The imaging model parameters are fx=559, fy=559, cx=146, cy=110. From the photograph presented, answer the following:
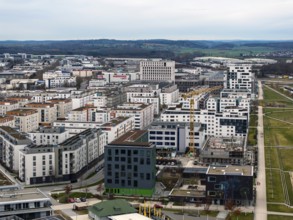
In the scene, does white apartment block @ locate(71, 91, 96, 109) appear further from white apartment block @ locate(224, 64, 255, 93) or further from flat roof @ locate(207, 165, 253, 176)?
flat roof @ locate(207, 165, 253, 176)

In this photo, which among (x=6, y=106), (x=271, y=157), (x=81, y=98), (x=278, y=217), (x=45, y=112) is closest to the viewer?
(x=278, y=217)

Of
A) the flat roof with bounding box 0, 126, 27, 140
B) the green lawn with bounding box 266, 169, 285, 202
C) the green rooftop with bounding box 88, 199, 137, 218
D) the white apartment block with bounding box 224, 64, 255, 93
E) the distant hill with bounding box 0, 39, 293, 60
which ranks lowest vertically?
the green lawn with bounding box 266, 169, 285, 202

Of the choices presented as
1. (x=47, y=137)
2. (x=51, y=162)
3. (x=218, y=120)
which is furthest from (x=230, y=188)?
(x=218, y=120)

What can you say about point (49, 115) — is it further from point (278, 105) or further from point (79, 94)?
point (278, 105)

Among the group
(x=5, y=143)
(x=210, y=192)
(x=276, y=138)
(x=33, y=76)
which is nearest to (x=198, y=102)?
(x=276, y=138)

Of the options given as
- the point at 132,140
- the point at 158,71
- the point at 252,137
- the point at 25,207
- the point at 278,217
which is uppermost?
the point at 158,71

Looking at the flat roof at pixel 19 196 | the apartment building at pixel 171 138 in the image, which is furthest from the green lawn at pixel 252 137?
the flat roof at pixel 19 196

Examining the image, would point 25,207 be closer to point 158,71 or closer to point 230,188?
point 230,188

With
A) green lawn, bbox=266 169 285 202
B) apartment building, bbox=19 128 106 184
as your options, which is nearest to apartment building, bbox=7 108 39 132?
apartment building, bbox=19 128 106 184
